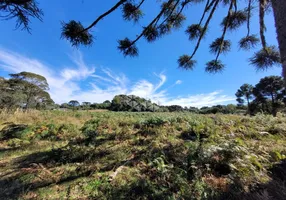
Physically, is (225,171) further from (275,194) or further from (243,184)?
(275,194)

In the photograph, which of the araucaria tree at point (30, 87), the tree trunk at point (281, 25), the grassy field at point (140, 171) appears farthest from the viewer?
the araucaria tree at point (30, 87)

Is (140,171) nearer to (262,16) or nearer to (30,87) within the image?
(262,16)

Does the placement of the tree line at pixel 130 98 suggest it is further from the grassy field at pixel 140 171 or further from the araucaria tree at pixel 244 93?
the grassy field at pixel 140 171

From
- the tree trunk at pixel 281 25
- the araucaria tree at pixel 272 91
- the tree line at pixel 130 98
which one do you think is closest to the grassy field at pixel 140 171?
the tree trunk at pixel 281 25

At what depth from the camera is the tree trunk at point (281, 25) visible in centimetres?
127

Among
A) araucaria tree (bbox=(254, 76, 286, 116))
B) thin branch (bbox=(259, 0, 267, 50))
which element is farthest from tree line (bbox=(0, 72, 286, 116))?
thin branch (bbox=(259, 0, 267, 50))

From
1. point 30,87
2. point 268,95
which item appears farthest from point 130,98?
point 268,95

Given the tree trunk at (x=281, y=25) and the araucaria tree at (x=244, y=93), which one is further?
the araucaria tree at (x=244, y=93)

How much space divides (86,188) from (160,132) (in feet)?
9.55

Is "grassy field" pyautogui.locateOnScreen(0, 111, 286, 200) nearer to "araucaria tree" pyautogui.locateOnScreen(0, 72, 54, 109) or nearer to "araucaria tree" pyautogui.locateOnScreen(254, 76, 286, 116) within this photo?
"araucaria tree" pyautogui.locateOnScreen(0, 72, 54, 109)

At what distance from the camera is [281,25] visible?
1.30 m

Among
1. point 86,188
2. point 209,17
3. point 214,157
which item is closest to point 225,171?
point 214,157

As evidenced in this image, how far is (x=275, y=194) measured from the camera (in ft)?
5.97

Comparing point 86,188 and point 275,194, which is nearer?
point 275,194
